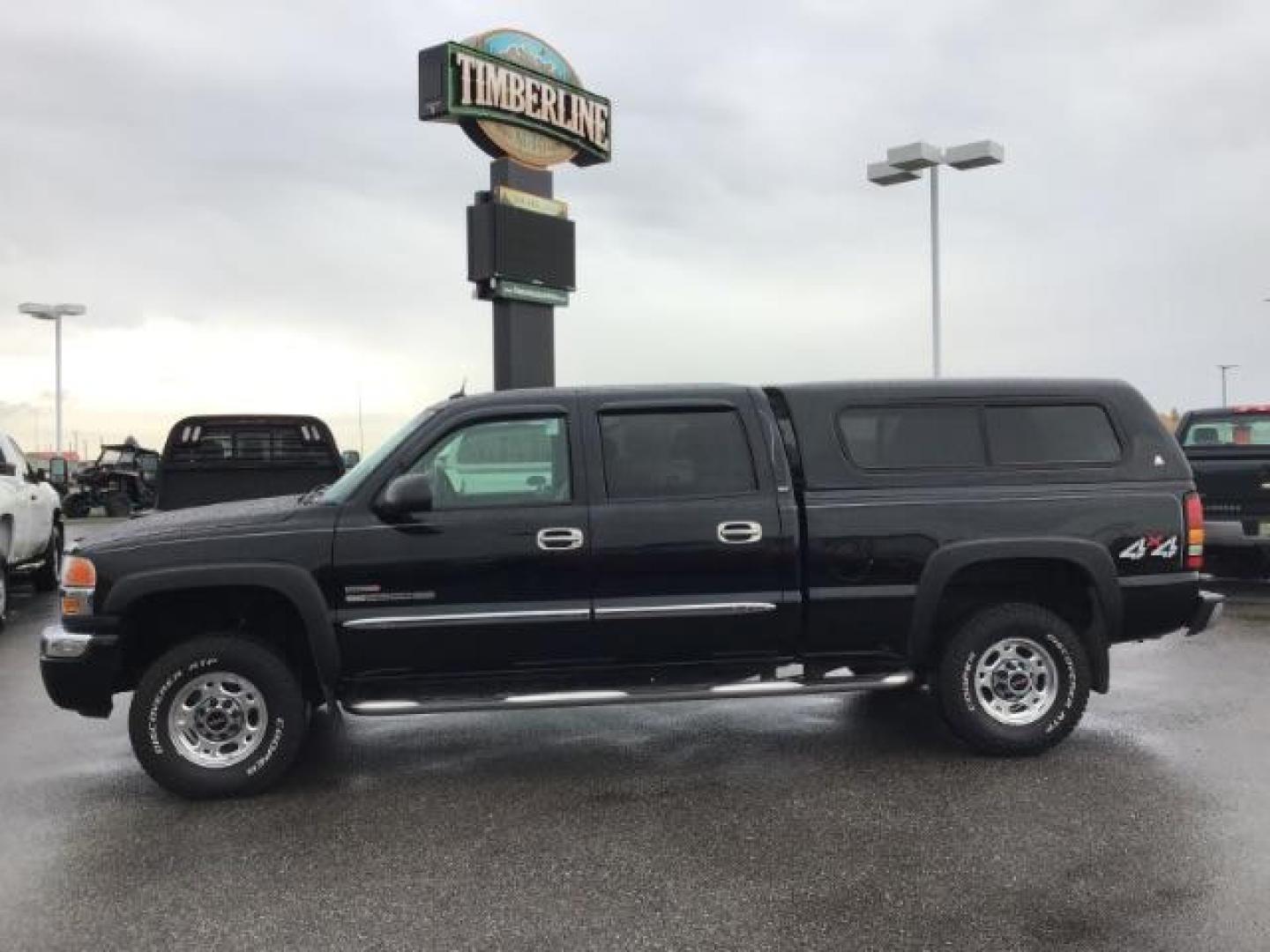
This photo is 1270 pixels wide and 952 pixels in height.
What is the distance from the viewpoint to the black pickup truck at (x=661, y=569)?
5066 millimetres

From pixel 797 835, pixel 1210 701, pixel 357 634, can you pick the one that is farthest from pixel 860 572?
pixel 1210 701

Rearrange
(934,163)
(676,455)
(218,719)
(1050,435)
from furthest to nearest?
(934,163), (1050,435), (676,455), (218,719)

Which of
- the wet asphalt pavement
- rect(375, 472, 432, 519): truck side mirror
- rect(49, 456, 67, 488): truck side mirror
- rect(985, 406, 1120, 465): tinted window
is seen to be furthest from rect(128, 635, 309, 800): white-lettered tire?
rect(49, 456, 67, 488): truck side mirror

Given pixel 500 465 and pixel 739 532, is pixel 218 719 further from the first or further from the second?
pixel 739 532

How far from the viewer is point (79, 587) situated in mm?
5047

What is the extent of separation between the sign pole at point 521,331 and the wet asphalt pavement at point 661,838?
51.8ft

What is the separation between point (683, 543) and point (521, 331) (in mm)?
17244

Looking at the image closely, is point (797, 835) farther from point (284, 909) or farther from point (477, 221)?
point (477, 221)

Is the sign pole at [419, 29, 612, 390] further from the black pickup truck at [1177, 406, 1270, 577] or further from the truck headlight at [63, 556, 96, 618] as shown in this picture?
the truck headlight at [63, 556, 96, 618]

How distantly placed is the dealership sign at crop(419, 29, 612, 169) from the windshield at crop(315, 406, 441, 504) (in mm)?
17087

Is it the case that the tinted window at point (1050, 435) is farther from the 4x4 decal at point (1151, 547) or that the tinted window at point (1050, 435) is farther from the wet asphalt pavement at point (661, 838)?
the wet asphalt pavement at point (661, 838)

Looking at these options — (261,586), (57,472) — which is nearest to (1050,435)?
(261,586)

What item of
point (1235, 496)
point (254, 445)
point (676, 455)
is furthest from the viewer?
point (1235, 496)

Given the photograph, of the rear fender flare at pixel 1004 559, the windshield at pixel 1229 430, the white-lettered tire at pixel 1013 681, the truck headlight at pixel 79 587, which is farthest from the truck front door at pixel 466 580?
the windshield at pixel 1229 430
